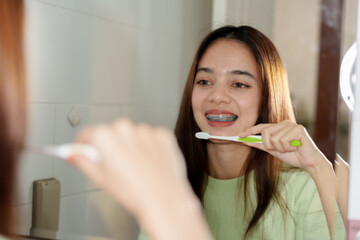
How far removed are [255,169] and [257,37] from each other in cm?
19

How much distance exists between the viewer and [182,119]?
2.16 ft

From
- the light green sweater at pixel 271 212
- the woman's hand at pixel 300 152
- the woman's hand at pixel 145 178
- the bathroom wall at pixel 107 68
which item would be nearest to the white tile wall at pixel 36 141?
the bathroom wall at pixel 107 68

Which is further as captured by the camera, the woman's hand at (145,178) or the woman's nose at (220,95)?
the woman's nose at (220,95)

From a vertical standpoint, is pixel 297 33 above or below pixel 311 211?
above

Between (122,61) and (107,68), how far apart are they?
24mm

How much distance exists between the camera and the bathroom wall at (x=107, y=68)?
0.65 metres

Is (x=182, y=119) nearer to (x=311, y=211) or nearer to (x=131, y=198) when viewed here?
(x=311, y=211)

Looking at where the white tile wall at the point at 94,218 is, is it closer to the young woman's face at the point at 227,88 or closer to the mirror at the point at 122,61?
the mirror at the point at 122,61

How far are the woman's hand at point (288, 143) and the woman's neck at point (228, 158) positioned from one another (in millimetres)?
52

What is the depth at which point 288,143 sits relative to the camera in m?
0.62

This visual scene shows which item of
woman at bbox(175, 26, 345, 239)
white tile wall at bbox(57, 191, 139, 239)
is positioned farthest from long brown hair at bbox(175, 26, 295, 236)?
white tile wall at bbox(57, 191, 139, 239)

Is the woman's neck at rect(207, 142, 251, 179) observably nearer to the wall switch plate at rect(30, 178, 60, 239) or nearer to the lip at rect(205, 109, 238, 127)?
the lip at rect(205, 109, 238, 127)

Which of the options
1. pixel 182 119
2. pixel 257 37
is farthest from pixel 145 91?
pixel 257 37

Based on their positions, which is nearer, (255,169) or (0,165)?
(0,165)
